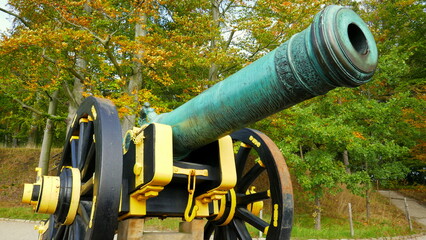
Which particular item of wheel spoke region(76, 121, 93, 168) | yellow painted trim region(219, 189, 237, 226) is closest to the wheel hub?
wheel spoke region(76, 121, 93, 168)

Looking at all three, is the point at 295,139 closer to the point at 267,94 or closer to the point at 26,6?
the point at 267,94

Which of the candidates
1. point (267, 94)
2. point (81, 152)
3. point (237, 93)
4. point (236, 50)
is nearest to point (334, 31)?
point (267, 94)

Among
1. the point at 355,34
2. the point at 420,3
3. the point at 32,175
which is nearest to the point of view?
the point at 355,34

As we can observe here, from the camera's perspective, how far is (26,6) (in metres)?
11.0

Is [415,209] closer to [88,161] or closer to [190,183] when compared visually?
[190,183]

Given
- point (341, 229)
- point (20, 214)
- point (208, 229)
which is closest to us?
point (208, 229)

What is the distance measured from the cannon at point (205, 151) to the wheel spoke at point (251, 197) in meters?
0.01

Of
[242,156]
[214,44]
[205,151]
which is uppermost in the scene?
[214,44]

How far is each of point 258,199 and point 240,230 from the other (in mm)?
379

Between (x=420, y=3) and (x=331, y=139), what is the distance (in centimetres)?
1334

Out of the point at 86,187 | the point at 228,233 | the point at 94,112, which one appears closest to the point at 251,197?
the point at 228,233

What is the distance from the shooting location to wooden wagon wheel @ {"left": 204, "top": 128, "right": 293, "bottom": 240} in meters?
3.13

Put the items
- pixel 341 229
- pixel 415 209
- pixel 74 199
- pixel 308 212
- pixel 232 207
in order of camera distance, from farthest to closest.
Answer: pixel 415 209, pixel 308 212, pixel 341 229, pixel 232 207, pixel 74 199

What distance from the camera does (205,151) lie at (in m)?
3.04
